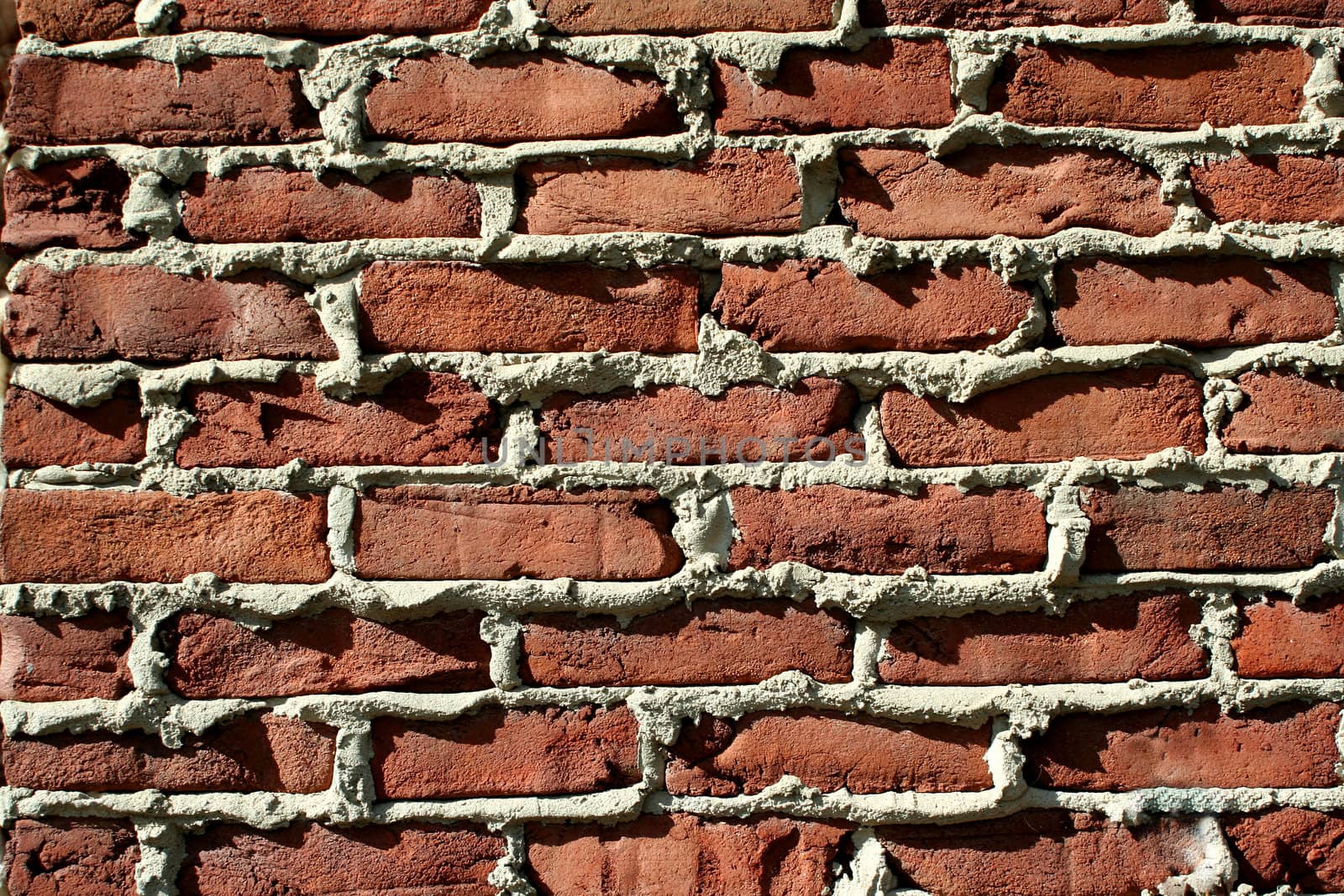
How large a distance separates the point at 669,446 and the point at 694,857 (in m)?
0.36

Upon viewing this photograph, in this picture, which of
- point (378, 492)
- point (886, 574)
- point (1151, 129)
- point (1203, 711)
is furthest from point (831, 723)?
point (1151, 129)

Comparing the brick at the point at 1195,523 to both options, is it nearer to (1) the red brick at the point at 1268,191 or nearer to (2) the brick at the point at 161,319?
(1) the red brick at the point at 1268,191

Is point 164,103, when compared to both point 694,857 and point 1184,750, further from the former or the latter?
point 1184,750

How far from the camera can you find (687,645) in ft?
2.61

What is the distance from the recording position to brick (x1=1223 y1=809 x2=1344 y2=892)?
2.65ft

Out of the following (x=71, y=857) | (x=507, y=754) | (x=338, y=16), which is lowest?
(x=71, y=857)

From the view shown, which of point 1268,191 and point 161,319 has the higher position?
point 1268,191

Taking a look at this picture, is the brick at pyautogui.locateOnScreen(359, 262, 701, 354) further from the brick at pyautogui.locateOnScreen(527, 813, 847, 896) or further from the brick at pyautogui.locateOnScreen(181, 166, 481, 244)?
the brick at pyautogui.locateOnScreen(527, 813, 847, 896)

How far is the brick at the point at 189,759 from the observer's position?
0.79m

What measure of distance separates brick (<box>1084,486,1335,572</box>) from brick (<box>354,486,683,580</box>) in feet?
1.29

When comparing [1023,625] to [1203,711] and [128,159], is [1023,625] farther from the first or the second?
[128,159]

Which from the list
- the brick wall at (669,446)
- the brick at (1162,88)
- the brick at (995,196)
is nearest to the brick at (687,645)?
the brick wall at (669,446)

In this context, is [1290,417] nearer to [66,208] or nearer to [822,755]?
[822,755]

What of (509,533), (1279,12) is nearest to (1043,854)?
(509,533)
